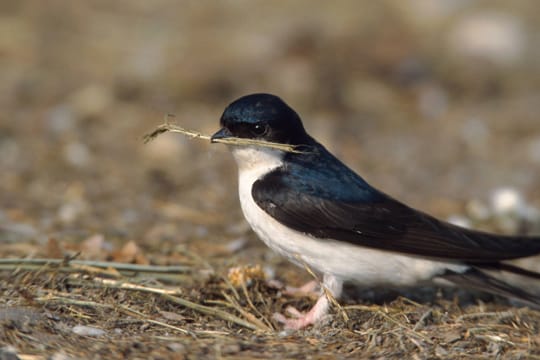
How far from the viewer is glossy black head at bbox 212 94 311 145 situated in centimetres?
374

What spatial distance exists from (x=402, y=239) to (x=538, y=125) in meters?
4.21

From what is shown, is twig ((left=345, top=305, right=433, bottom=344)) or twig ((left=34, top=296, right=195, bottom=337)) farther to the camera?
twig ((left=34, top=296, right=195, bottom=337))

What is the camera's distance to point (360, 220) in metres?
3.69

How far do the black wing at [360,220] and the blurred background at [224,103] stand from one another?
870mm

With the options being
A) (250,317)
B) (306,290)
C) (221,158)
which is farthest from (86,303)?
(221,158)

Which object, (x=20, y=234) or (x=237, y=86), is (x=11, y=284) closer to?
(x=20, y=234)

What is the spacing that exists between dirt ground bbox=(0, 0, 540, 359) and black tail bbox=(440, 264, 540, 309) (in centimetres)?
9

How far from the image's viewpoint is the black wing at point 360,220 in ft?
12.0

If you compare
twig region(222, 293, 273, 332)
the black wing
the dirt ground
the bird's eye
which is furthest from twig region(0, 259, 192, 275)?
the bird's eye

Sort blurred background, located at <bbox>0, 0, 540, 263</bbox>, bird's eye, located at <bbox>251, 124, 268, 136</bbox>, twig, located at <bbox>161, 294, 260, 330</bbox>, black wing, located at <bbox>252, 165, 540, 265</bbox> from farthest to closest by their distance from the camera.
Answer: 1. blurred background, located at <bbox>0, 0, 540, 263</bbox>
2. bird's eye, located at <bbox>251, 124, 268, 136</bbox>
3. black wing, located at <bbox>252, 165, 540, 265</bbox>
4. twig, located at <bbox>161, 294, 260, 330</bbox>

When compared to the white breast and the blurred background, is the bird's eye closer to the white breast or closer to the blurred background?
the white breast

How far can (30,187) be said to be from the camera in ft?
18.6

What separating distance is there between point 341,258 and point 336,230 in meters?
0.12

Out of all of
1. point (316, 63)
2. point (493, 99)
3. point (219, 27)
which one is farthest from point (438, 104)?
point (219, 27)
